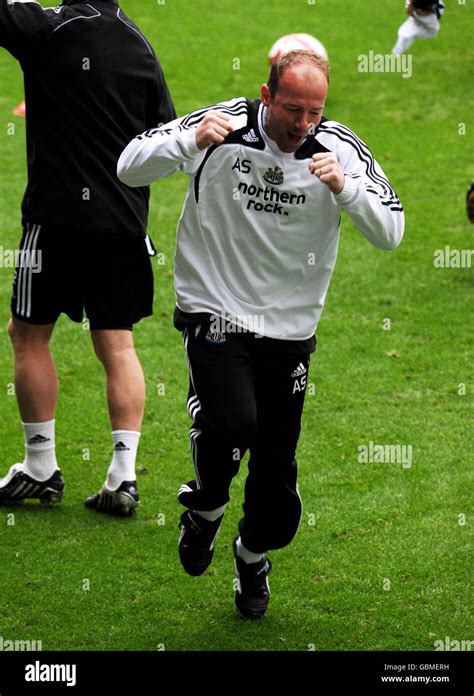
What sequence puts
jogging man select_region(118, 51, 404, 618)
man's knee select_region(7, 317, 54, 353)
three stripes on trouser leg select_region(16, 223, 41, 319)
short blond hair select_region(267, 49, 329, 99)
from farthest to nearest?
man's knee select_region(7, 317, 54, 353) → three stripes on trouser leg select_region(16, 223, 41, 319) → jogging man select_region(118, 51, 404, 618) → short blond hair select_region(267, 49, 329, 99)

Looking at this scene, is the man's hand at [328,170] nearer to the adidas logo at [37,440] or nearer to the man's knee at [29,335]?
the man's knee at [29,335]

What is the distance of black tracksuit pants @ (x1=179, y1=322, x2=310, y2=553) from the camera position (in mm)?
4754

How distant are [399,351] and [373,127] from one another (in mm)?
6319

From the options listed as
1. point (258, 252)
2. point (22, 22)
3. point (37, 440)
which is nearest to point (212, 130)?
point (258, 252)

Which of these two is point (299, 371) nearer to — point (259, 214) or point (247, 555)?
point (259, 214)

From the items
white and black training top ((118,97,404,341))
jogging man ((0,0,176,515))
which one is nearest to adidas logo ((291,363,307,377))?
white and black training top ((118,97,404,341))

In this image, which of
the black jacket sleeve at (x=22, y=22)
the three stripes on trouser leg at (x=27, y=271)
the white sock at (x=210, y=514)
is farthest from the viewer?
the three stripes on trouser leg at (x=27, y=271)

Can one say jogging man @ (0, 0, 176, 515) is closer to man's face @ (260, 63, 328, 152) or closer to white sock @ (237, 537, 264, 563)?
white sock @ (237, 537, 264, 563)

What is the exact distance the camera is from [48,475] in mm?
6246

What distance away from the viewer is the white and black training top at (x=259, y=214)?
468cm

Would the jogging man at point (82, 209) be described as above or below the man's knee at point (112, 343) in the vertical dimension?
above

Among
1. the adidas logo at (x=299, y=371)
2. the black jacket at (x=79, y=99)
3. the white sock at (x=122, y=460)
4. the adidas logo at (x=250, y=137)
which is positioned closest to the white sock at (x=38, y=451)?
the white sock at (x=122, y=460)

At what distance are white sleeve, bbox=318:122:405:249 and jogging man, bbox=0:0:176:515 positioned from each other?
1.47m

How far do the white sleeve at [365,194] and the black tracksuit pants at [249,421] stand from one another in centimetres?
59
